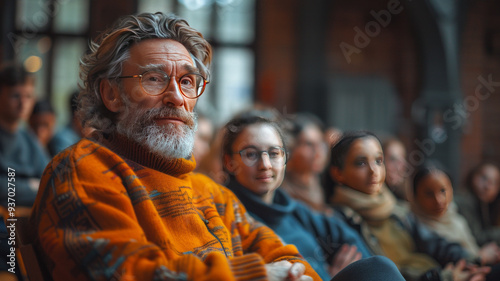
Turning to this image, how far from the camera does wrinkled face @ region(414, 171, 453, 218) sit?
5.89ft

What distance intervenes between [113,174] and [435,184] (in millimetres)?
1181

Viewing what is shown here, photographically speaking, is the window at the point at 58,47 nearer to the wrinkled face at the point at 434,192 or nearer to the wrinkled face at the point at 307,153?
the wrinkled face at the point at 307,153

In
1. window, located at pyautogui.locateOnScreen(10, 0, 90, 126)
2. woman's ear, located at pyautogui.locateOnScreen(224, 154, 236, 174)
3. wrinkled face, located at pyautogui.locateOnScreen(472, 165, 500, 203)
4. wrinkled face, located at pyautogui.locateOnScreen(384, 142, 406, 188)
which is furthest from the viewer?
window, located at pyautogui.locateOnScreen(10, 0, 90, 126)

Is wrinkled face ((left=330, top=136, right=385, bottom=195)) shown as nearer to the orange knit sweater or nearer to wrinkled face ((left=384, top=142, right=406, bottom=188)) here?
the orange knit sweater

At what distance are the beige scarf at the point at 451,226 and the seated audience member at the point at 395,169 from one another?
0.21 meters

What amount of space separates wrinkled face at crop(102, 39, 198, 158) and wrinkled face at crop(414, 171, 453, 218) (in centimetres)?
97

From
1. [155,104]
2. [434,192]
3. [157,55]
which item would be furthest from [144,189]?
[434,192]

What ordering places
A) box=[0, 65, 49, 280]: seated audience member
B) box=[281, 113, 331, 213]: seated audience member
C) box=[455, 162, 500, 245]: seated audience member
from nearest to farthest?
box=[281, 113, 331, 213]: seated audience member
box=[0, 65, 49, 280]: seated audience member
box=[455, 162, 500, 245]: seated audience member

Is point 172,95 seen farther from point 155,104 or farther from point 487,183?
point 487,183

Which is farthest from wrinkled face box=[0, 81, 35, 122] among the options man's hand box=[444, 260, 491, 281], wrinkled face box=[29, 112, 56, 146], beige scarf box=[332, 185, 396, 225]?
man's hand box=[444, 260, 491, 281]

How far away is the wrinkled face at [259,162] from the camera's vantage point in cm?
145

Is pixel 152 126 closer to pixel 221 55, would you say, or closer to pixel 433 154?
pixel 433 154

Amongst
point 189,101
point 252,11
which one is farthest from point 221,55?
point 189,101

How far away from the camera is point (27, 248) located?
117cm
